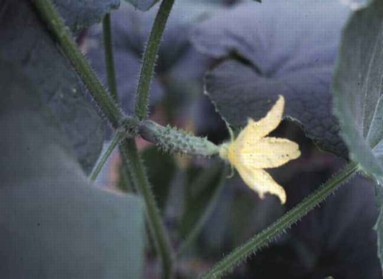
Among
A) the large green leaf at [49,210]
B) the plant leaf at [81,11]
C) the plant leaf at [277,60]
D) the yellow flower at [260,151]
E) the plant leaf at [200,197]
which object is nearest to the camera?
the large green leaf at [49,210]

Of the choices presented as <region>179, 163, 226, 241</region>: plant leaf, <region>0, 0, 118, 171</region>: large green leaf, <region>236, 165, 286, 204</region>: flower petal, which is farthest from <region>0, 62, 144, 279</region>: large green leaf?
<region>179, 163, 226, 241</region>: plant leaf

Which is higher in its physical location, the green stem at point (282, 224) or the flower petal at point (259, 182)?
the flower petal at point (259, 182)

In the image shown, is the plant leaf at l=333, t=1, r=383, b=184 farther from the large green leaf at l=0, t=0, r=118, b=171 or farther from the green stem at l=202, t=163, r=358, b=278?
the large green leaf at l=0, t=0, r=118, b=171

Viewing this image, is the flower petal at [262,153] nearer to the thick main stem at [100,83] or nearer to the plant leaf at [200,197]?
the thick main stem at [100,83]

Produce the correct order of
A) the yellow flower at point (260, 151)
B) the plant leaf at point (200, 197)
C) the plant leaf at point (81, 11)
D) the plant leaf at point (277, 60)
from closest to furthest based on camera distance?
the yellow flower at point (260, 151), the plant leaf at point (81, 11), the plant leaf at point (277, 60), the plant leaf at point (200, 197)

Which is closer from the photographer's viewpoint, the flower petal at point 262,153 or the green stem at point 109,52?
the flower petal at point 262,153

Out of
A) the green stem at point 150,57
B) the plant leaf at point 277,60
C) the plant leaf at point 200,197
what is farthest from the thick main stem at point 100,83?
Answer: the plant leaf at point 200,197

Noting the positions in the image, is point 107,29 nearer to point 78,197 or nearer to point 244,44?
point 244,44
